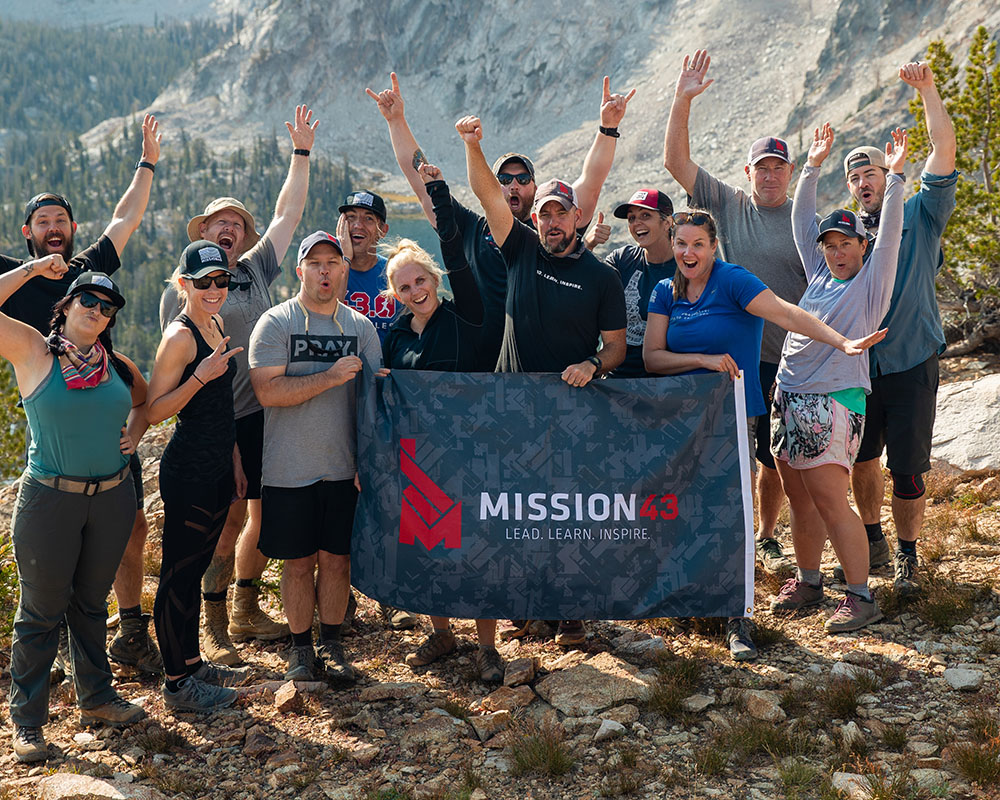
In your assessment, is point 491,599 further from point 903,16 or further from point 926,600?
point 903,16

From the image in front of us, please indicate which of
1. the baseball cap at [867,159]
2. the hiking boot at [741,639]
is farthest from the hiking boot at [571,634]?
the baseball cap at [867,159]

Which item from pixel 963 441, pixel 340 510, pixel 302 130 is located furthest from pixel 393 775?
pixel 963 441

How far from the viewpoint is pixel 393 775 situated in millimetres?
4891

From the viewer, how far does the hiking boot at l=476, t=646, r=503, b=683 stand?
5.72m

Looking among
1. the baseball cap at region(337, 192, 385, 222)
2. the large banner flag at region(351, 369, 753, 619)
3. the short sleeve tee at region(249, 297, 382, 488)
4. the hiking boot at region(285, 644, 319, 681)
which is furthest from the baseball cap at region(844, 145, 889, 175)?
the hiking boot at region(285, 644, 319, 681)

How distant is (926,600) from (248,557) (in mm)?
4765

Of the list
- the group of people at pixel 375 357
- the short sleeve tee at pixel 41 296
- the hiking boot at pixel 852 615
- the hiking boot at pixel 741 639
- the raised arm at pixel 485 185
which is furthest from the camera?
the hiking boot at pixel 852 615

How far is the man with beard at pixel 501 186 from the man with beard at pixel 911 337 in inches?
69.7

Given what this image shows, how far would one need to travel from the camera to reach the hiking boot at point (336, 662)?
575 cm

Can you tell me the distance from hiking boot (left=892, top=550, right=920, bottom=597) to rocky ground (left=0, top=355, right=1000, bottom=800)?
11cm

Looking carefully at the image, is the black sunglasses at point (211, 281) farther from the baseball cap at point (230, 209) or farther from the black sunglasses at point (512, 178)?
the black sunglasses at point (512, 178)

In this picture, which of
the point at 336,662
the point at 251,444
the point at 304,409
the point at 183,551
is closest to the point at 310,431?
the point at 304,409

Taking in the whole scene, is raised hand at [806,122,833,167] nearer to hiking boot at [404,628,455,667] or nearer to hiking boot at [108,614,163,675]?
hiking boot at [404,628,455,667]

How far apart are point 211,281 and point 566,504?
2531 mm
